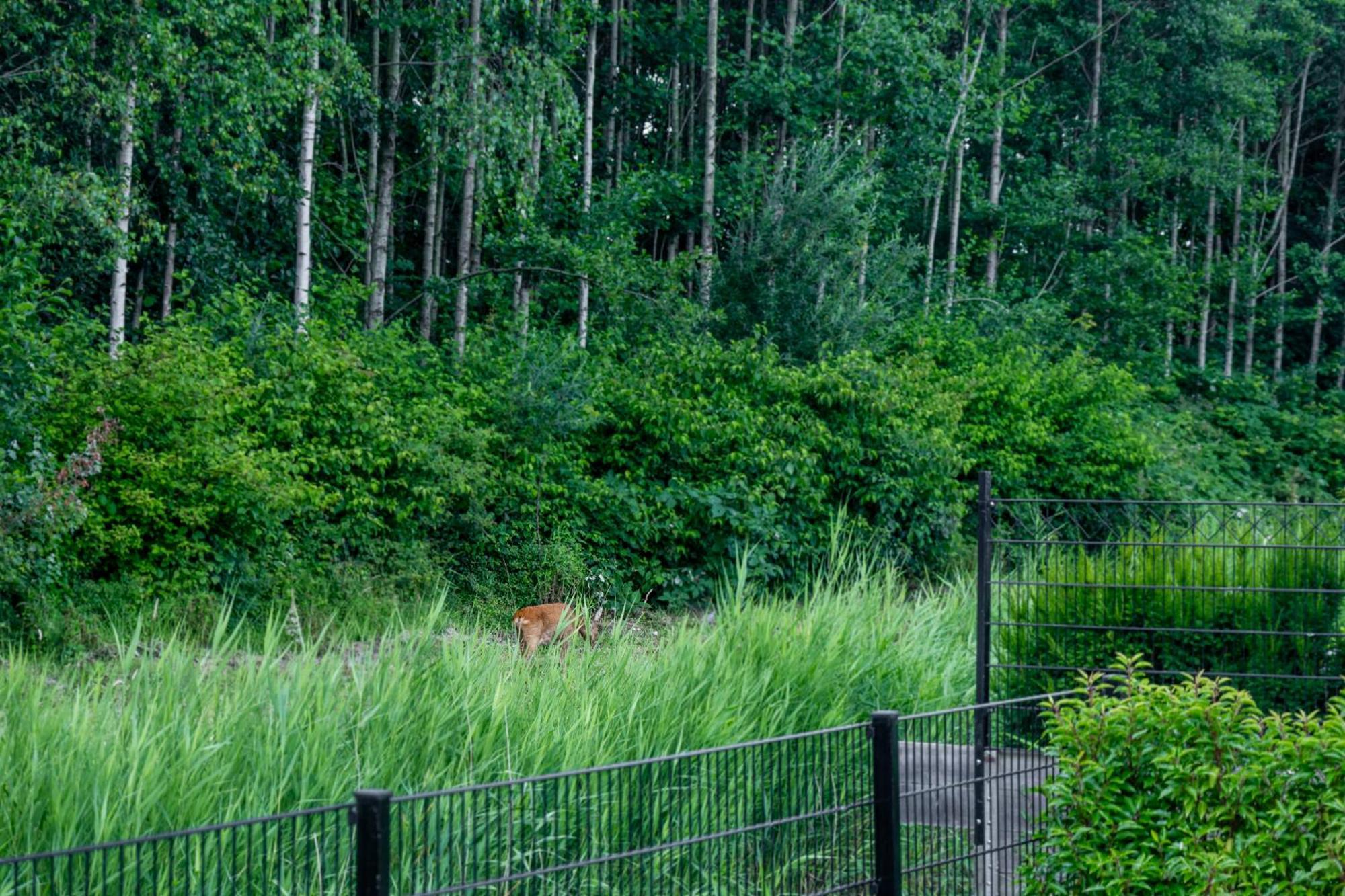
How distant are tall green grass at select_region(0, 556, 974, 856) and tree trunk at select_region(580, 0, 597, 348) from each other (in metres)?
11.6

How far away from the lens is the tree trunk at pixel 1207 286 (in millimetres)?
30853

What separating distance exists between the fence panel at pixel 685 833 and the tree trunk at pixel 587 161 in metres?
14.1

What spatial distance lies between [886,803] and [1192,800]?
86 centimetres

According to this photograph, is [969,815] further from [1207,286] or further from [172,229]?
[1207,286]

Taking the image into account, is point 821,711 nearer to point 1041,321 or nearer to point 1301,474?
point 1041,321

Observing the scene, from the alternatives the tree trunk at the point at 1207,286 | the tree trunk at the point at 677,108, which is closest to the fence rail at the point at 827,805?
the tree trunk at the point at 677,108

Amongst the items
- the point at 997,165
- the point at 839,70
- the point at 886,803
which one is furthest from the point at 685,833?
the point at 997,165

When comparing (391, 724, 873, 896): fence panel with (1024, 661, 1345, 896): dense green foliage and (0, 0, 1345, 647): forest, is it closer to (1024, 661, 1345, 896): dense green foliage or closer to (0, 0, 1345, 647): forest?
(1024, 661, 1345, 896): dense green foliage

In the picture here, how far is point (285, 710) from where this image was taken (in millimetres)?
5227

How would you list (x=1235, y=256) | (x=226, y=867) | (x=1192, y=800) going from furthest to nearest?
(x=1235, y=256) < (x=226, y=867) < (x=1192, y=800)

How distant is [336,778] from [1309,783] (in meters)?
3.20

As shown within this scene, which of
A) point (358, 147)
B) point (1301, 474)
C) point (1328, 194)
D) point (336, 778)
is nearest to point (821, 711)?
point (336, 778)

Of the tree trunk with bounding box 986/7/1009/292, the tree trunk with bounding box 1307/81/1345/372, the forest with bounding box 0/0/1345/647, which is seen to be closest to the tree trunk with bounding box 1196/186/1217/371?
the forest with bounding box 0/0/1345/647

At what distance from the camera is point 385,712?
18.1ft
